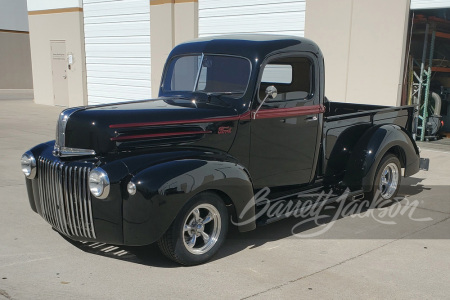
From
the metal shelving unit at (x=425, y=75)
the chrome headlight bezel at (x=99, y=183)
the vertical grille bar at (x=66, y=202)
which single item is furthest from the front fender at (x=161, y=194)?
the metal shelving unit at (x=425, y=75)

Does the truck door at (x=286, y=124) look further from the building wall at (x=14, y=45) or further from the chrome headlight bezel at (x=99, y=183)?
the building wall at (x=14, y=45)

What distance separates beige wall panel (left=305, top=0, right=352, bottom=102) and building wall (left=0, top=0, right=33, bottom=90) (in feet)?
63.7

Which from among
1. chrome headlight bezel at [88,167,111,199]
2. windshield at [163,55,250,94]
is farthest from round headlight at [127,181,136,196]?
windshield at [163,55,250,94]

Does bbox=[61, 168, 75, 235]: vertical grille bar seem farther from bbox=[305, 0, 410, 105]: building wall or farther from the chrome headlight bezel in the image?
bbox=[305, 0, 410, 105]: building wall

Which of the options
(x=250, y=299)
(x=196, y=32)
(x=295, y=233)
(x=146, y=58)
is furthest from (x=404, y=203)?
(x=146, y=58)

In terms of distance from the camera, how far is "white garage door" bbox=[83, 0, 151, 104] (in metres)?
14.8

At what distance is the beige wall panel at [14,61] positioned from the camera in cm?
2472

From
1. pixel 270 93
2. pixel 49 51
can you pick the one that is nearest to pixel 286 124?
pixel 270 93

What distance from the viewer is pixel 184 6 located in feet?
43.7

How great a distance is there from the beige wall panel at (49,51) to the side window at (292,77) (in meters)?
13.0

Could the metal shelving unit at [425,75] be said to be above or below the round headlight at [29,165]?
above

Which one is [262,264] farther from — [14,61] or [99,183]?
[14,61]

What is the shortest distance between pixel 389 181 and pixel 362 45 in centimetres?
464

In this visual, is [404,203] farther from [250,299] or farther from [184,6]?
[184,6]
